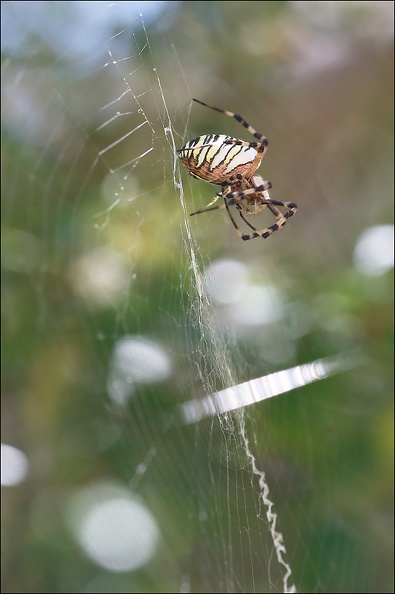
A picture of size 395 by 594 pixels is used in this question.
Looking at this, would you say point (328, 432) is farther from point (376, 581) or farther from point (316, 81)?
point (316, 81)

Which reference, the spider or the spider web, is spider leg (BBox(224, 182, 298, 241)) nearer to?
the spider

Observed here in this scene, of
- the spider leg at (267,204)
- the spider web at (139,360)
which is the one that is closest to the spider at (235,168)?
the spider leg at (267,204)

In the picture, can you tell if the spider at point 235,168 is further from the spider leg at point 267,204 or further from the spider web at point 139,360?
the spider web at point 139,360

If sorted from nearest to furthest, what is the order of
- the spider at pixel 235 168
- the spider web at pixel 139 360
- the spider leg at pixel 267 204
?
the spider at pixel 235 168 → the spider leg at pixel 267 204 → the spider web at pixel 139 360

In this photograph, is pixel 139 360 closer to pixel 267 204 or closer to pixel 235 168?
pixel 267 204

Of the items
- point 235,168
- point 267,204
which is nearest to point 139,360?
point 267,204

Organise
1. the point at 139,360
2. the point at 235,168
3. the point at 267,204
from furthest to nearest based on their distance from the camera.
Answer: the point at 139,360 < the point at 267,204 < the point at 235,168

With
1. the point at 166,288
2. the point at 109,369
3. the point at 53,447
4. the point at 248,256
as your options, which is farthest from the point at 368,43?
the point at 53,447

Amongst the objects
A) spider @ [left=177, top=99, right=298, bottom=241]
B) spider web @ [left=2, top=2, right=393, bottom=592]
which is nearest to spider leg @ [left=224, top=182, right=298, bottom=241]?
spider @ [left=177, top=99, right=298, bottom=241]
